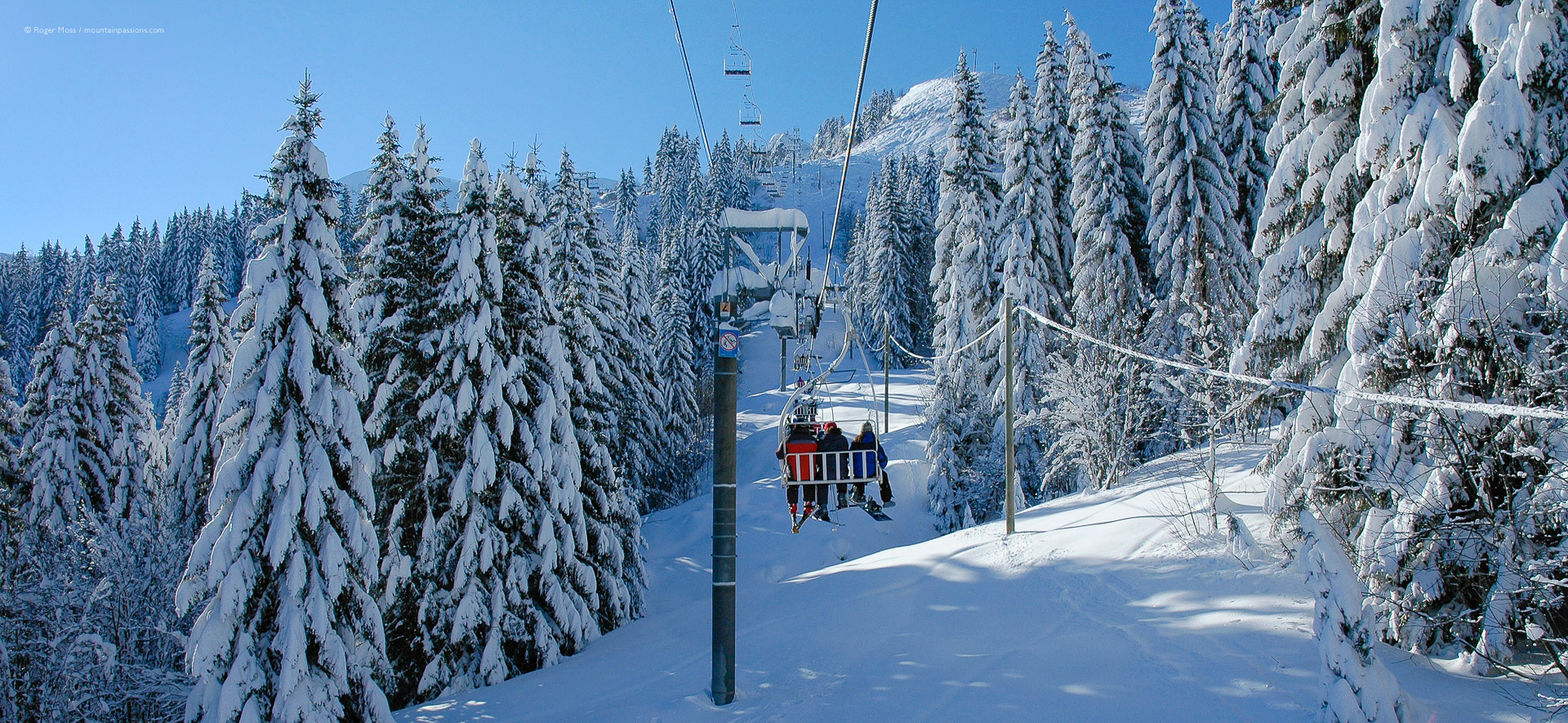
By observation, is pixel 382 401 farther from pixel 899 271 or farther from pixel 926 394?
pixel 899 271

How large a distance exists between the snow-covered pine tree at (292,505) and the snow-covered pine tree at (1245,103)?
26850 mm

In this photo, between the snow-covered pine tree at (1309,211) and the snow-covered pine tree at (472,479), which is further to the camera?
the snow-covered pine tree at (472,479)

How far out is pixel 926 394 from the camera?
116 feet

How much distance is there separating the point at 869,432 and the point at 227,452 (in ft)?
35.0

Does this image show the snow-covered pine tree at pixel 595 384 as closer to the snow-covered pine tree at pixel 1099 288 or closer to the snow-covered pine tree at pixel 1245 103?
the snow-covered pine tree at pixel 1099 288

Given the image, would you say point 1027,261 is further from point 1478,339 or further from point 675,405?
point 1478,339

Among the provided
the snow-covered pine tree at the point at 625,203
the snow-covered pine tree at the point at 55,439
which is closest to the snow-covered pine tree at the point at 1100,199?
the snow-covered pine tree at the point at 55,439

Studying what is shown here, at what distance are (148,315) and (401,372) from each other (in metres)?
85.2

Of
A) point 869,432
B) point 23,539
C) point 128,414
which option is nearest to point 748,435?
point 128,414

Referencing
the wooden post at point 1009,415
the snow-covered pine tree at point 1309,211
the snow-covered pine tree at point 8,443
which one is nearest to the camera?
the snow-covered pine tree at point 1309,211

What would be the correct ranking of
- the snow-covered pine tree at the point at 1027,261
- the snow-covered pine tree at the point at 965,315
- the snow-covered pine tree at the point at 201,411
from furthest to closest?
the snow-covered pine tree at the point at 965,315, the snow-covered pine tree at the point at 1027,261, the snow-covered pine tree at the point at 201,411

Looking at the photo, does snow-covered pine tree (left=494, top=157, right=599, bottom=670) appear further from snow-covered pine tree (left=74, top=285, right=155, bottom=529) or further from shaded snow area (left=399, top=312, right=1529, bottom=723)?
snow-covered pine tree (left=74, top=285, right=155, bottom=529)

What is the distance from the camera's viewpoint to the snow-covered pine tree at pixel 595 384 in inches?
757

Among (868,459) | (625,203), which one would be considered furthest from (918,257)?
(625,203)
